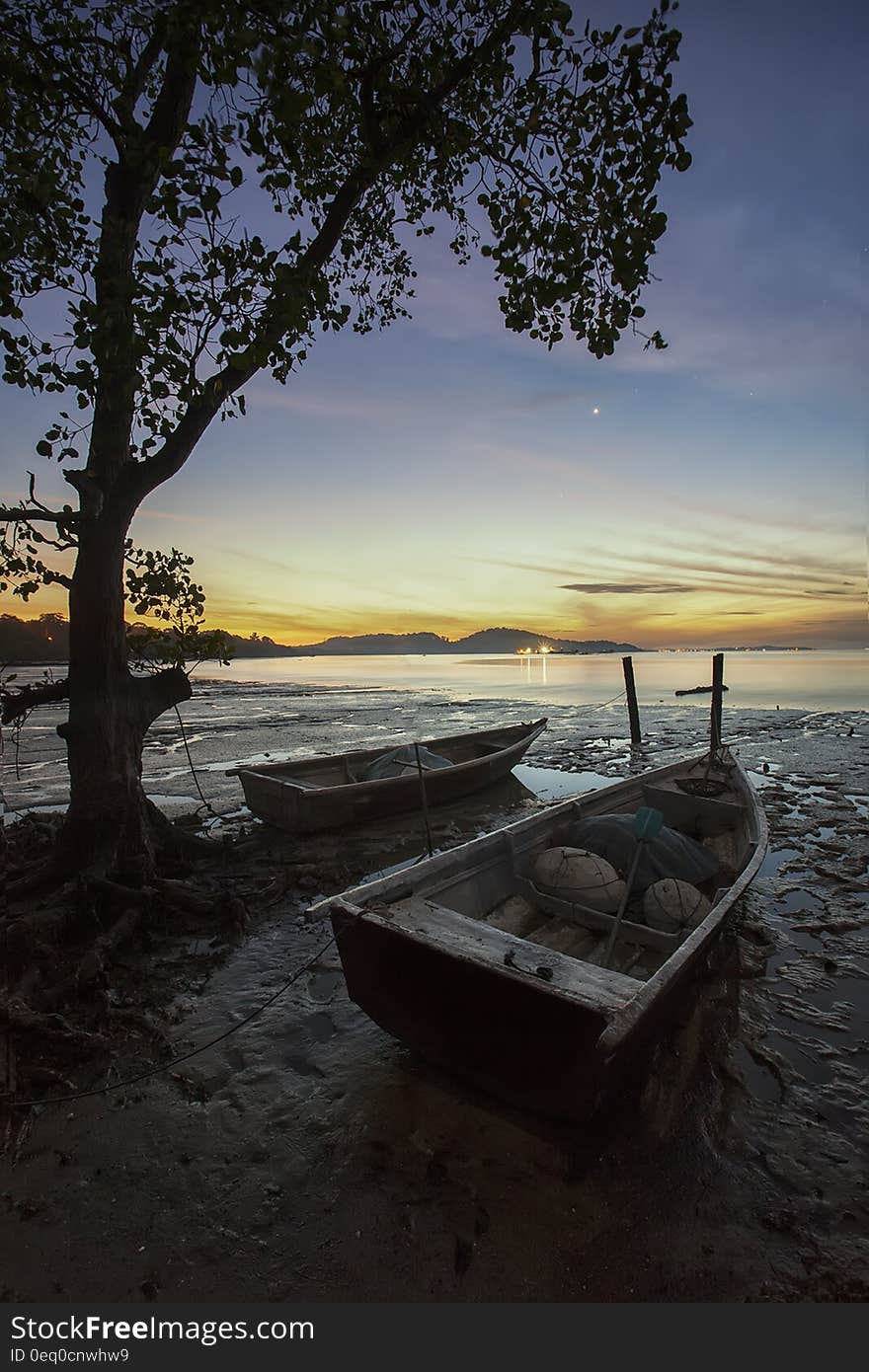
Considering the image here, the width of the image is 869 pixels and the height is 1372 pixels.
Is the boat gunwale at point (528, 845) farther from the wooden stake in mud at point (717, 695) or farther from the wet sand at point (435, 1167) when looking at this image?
the wooden stake in mud at point (717, 695)

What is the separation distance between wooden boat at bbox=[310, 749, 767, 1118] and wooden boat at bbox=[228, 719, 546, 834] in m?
3.60

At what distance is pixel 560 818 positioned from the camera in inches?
306

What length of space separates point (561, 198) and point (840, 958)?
904cm

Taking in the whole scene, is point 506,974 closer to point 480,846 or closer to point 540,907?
point 480,846

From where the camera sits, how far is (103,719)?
683 centimetres

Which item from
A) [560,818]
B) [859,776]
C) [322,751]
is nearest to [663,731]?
[859,776]

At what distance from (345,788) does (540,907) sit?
5238 mm

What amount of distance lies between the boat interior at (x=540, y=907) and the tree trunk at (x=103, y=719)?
13.3ft

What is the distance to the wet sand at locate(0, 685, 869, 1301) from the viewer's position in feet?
10.2

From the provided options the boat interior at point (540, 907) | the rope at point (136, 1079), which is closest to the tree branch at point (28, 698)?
the rope at point (136, 1079)

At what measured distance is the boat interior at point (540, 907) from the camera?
488 centimetres

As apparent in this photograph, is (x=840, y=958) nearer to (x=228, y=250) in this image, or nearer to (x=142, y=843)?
(x=142, y=843)

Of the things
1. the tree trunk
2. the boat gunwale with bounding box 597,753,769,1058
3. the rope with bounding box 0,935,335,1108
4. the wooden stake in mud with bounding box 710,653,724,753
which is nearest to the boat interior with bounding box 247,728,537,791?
the tree trunk

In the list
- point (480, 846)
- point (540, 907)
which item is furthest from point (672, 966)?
point (480, 846)
